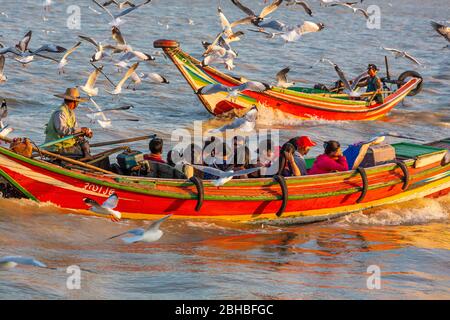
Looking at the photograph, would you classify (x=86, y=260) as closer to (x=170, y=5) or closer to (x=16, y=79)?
(x=16, y=79)

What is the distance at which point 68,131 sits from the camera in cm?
1376

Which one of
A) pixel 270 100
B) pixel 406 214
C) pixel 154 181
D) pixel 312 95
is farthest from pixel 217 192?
pixel 312 95

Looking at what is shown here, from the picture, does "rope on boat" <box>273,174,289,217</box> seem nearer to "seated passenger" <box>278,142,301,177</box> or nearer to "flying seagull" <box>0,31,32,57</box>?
"seated passenger" <box>278,142,301,177</box>

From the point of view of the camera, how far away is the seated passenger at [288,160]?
13.7m

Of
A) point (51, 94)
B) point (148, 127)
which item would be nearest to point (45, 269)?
point (148, 127)

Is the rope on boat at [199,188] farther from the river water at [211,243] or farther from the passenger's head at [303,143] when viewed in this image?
the passenger's head at [303,143]

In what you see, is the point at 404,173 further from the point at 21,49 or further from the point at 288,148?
the point at 21,49

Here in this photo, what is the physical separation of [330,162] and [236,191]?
1.75 metres

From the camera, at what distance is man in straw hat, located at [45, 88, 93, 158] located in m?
13.7

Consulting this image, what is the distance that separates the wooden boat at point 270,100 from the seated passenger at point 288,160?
7670mm

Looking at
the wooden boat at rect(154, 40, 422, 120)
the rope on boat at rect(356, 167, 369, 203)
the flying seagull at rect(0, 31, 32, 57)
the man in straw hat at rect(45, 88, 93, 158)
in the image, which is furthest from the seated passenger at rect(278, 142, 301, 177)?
the wooden boat at rect(154, 40, 422, 120)

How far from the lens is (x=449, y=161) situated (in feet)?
53.2

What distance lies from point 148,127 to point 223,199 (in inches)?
335

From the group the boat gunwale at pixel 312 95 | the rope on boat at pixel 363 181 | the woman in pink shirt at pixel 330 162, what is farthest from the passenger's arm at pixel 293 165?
the boat gunwale at pixel 312 95
